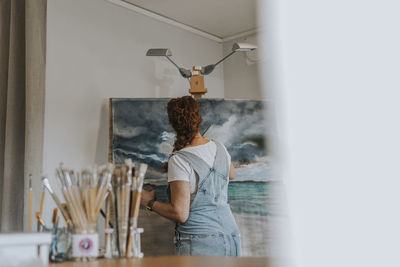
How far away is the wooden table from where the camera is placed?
0.78 meters

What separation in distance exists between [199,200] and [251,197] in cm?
112

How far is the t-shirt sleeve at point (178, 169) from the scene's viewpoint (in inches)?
62.4

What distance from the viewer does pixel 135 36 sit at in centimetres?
315

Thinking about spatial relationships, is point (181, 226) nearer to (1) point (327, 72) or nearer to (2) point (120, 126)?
(2) point (120, 126)

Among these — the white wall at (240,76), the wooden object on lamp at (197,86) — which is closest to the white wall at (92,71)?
the wooden object on lamp at (197,86)

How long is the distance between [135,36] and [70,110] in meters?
0.89

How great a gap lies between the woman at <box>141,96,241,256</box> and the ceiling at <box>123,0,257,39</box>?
1.80 metres

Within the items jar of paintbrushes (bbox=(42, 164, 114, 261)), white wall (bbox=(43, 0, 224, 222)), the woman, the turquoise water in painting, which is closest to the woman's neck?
the woman

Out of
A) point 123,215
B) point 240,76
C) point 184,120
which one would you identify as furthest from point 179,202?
point 240,76

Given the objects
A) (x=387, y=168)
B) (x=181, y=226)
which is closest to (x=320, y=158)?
(x=387, y=168)

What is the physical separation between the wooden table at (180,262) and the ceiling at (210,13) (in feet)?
8.51

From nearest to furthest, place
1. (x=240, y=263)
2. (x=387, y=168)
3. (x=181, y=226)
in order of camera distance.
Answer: (x=387, y=168)
(x=240, y=263)
(x=181, y=226)

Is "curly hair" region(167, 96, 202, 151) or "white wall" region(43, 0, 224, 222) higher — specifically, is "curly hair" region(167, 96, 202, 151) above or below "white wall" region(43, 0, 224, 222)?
below

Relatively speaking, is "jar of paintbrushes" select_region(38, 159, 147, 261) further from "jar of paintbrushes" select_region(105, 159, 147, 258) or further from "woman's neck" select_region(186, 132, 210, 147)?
"woman's neck" select_region(186, 132, 210, 147)
